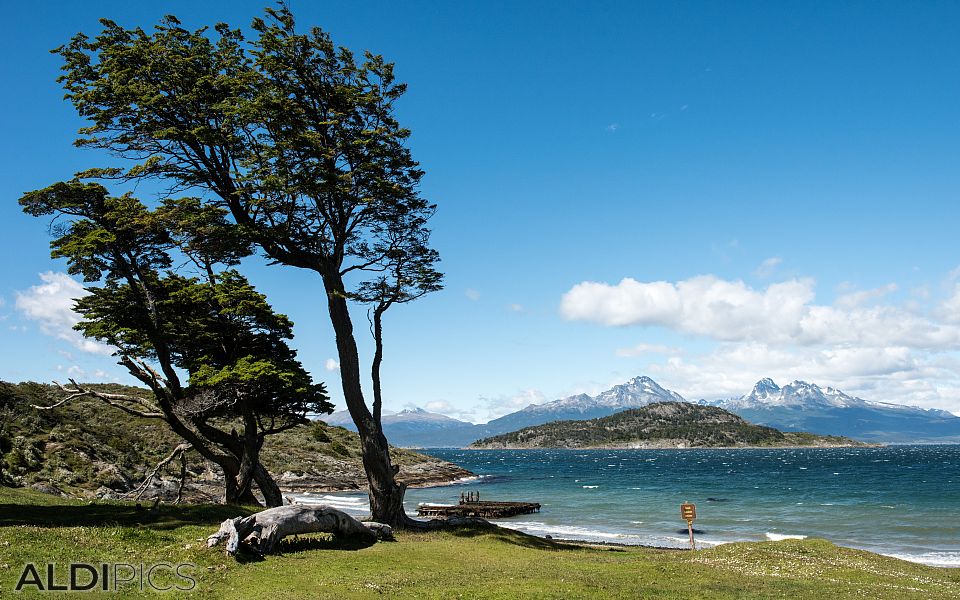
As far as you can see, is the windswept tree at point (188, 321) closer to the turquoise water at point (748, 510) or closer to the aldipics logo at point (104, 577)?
the aldipics logo at point (104, 577)

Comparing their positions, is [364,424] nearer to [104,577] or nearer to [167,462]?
[167,462]

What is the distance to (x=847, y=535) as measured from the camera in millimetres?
39594

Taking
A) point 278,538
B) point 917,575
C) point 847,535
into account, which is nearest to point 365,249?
point 278,538

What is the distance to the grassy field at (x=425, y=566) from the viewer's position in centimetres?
1310

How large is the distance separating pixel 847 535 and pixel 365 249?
35.5 metres

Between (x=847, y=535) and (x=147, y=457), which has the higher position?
(x=147, y=457)

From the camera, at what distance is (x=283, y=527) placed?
1714cm

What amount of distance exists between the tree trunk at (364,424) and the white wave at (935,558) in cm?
2464

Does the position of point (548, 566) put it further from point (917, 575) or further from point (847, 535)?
point (847, 535)

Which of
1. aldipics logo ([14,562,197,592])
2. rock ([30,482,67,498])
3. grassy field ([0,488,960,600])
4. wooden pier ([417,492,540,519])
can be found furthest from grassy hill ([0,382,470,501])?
aldipics logo ([14,562,197,592])

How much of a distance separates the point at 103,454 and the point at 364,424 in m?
30.5

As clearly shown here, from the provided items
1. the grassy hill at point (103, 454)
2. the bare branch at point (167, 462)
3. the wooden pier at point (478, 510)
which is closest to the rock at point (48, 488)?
the grassy hill at point (103, 454)

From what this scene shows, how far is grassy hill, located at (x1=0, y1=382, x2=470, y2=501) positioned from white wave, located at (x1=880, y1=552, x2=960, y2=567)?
39.7 metres

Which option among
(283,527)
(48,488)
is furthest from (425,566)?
(48,488)
